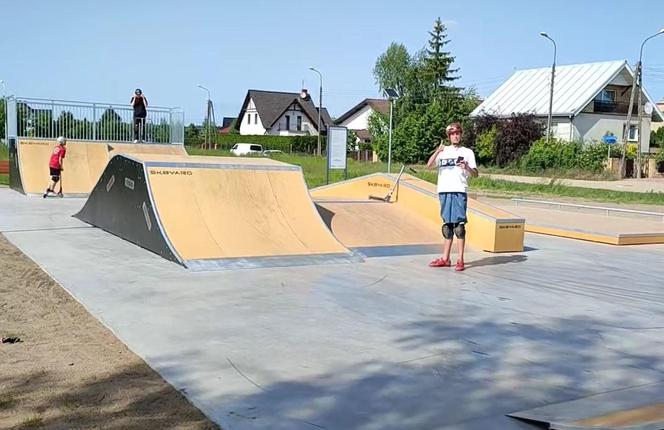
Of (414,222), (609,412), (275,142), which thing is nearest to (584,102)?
(275,142)

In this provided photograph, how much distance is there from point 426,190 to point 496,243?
218 centimetres

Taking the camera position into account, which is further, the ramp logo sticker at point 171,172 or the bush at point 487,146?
the bush at point 487,146

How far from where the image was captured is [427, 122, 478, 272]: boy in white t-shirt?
7797 mm

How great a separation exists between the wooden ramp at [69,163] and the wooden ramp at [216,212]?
8.76 metres

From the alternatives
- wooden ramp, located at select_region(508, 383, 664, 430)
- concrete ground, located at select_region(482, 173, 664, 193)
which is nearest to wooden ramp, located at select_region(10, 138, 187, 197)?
wooden ramp, located at select_region(508, 383, 664, 430)

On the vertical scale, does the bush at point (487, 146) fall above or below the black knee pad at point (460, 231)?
above

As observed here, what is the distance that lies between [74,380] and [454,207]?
16.4ft

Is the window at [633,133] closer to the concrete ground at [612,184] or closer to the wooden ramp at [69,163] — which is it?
the concrete ground at [612,184]

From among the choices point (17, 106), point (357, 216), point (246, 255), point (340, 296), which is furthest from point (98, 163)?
point (340, 296)

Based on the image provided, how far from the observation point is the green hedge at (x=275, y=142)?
66000 millimetres

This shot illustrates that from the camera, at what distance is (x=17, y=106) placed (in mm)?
21516

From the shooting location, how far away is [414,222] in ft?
36.2

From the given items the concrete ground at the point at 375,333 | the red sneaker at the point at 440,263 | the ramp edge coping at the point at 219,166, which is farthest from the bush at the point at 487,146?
the red sneaker at the point at 440,263

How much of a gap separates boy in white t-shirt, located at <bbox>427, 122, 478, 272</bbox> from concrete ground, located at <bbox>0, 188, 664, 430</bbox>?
56cm
